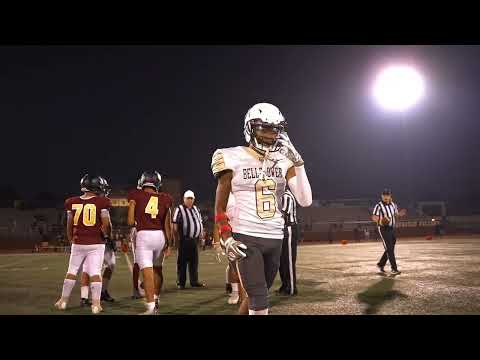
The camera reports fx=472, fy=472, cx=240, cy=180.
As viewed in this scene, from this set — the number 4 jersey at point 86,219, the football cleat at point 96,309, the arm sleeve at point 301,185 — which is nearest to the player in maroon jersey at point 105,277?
the number 4 jersey at point 86,219

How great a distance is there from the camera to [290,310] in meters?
6.27

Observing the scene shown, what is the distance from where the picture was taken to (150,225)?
238 inches

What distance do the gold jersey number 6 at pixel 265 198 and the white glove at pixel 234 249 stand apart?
0.28m

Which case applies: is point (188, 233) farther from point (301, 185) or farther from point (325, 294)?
point (301, 185)

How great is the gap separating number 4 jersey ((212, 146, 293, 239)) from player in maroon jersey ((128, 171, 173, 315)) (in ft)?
8.40

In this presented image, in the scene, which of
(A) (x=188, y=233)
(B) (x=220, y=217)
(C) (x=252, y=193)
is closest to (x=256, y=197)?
(C) (x=252, y=193)

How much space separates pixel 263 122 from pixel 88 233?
12.6 feet

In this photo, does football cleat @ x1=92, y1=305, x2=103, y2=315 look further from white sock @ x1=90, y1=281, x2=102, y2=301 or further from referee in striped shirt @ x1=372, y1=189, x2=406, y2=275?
referee in striped shirt @ x1=372, y1=189, x2=406, y2=275

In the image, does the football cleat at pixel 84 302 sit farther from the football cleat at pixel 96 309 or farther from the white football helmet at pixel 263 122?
the white football helmet at pixel 263 122

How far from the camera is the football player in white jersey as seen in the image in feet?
11.5

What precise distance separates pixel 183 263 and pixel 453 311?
5045 mm

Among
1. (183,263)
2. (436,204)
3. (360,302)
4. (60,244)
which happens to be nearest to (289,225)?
(360,302)

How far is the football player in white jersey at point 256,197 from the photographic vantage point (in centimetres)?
352
